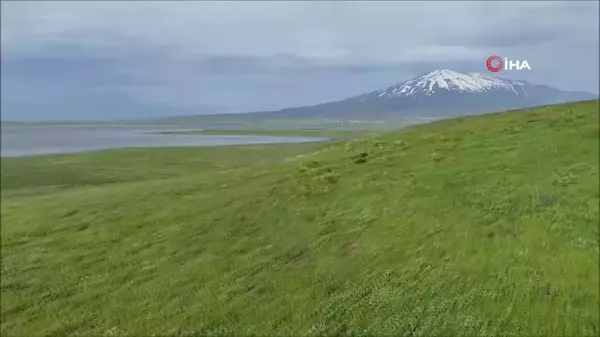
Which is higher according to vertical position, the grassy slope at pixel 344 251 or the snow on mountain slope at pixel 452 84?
the snow on mountain slope at pixel 452 84

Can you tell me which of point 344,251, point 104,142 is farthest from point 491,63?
point 104,142

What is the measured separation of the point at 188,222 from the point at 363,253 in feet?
21.7

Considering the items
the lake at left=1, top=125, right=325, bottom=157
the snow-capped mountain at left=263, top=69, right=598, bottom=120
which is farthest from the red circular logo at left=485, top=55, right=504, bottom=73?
the lake at left=1, top=125, right=325, bottom=157

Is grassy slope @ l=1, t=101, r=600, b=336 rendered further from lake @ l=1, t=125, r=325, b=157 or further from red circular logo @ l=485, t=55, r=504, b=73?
lake @ l=1, t=125, r=325, b=157

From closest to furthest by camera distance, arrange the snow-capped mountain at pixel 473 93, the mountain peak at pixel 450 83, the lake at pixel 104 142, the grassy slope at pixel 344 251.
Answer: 1. the grassy slope at pixel 344 251
2. the mountain peak at pixel 450 83
3. the snow-capped mountain at pixel 473 93
4. the lake at pixel 104 142

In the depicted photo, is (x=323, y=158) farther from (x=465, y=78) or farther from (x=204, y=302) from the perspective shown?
(x=204, y=302)

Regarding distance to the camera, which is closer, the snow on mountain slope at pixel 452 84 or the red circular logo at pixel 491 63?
the red circular logo at pixel 491 63

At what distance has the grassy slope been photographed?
10.8 metres

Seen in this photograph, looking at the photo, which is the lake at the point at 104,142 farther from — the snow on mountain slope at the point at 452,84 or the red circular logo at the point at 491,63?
the red circular logo at the point at 491,63

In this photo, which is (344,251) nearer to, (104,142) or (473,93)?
(473,93)

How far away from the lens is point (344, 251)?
1354cm

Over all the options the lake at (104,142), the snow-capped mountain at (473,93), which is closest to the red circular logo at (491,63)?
the snow-capped mountain at (473,93)

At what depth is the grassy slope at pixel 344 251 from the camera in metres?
10.8

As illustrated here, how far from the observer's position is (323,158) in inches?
1016
